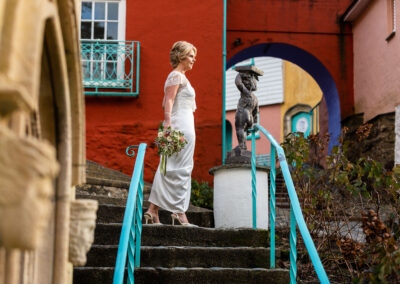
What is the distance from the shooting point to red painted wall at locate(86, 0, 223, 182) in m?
8.64

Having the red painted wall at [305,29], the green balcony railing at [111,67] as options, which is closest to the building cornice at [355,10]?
the red painted wall at [305,29]

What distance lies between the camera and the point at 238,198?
546 cm

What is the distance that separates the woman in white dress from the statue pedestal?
48 cm

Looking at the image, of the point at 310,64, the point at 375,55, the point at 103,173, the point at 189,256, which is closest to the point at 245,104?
the point at 103,173

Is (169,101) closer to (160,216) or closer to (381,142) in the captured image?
(160,216)

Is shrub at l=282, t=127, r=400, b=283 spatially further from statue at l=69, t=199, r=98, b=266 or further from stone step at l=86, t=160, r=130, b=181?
stone step at l=86, t=160, r=130, b=181

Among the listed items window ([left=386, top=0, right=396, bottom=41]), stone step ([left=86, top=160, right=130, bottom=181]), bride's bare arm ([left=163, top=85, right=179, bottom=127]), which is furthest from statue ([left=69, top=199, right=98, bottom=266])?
window ([left=386, top=0, right=396, bottom=41])

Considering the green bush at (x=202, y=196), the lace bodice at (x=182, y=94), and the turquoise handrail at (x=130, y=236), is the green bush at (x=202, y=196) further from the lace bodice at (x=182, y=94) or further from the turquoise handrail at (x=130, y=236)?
the turquoise handrail at (x=130, y=236)

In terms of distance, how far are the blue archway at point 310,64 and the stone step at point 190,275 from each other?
7.33 m

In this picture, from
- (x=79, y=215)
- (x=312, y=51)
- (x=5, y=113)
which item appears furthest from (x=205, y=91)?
(x=5, y=113)

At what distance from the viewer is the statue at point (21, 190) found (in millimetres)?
1495

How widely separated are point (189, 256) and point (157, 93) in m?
4.73

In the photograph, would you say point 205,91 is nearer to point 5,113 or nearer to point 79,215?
point 79,215

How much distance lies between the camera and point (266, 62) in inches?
749
